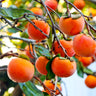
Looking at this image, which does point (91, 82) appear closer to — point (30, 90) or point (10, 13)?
point (30, 90)

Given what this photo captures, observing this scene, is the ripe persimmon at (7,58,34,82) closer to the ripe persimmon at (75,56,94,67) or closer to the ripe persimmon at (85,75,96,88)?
the ripe persimmon at (75,56,94,67)

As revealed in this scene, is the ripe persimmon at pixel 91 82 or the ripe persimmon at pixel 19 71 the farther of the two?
the ripe persimmon at pixel 91 82

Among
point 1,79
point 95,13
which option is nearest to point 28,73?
point 1,79

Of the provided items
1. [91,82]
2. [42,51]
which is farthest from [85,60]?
[42,51]

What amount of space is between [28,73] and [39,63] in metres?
0.06

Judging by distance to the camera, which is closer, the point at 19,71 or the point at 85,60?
the point at 19,71

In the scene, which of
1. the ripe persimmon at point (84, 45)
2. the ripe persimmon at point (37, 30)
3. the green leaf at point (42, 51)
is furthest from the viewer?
the green leaf at point (42, 51)

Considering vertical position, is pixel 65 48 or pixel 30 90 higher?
pixel 65 48

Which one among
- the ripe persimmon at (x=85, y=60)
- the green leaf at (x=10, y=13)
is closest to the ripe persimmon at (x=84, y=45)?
the green leaf at (x=10, y=13)

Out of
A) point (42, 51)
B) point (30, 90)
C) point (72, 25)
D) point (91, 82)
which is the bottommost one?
point (91, 82)

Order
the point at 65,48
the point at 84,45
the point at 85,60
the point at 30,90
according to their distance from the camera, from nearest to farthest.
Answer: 1. the point at 84,45
2. the point at 65,48
3. the point at 30,90
4. the point at 85,60

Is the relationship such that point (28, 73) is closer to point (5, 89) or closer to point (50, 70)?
point (50, 70)

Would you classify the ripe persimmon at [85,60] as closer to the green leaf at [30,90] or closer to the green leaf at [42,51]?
the green leaf at [42,51]

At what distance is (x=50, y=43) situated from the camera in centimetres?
86
